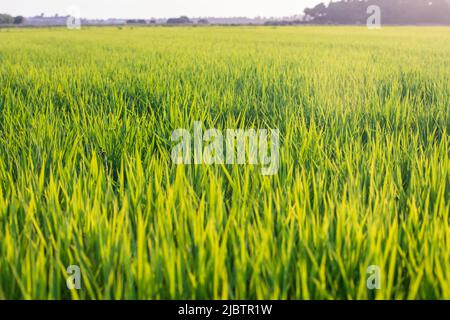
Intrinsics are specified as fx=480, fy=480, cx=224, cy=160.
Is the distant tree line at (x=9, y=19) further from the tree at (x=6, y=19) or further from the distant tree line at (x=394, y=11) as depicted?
the distant tree line at (x=394, y=11)

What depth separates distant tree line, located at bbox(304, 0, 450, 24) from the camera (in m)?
42.7

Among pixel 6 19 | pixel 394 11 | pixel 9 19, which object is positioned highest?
pixel 9 19

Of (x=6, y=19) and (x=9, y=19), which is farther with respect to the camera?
(x=9, y=19)

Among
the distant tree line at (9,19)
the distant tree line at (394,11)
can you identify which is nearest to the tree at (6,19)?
the distant tree line at (9,19)

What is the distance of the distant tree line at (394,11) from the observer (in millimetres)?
42719

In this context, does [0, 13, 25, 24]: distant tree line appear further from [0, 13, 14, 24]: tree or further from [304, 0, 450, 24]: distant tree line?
[304, 0, 450, 24]: distant tree line

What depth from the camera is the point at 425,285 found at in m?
0.93

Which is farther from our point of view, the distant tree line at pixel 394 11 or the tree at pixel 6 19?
the tree at pixel 6 19

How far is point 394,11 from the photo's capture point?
43688 mm

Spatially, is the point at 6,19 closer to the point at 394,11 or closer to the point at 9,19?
the point at 9,19

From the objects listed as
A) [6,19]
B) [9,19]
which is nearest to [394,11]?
[6,19]

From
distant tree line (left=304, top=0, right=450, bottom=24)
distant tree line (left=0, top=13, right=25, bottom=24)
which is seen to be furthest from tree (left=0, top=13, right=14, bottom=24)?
distant tree line (left=304, top=0, right=450, bottom=24)
